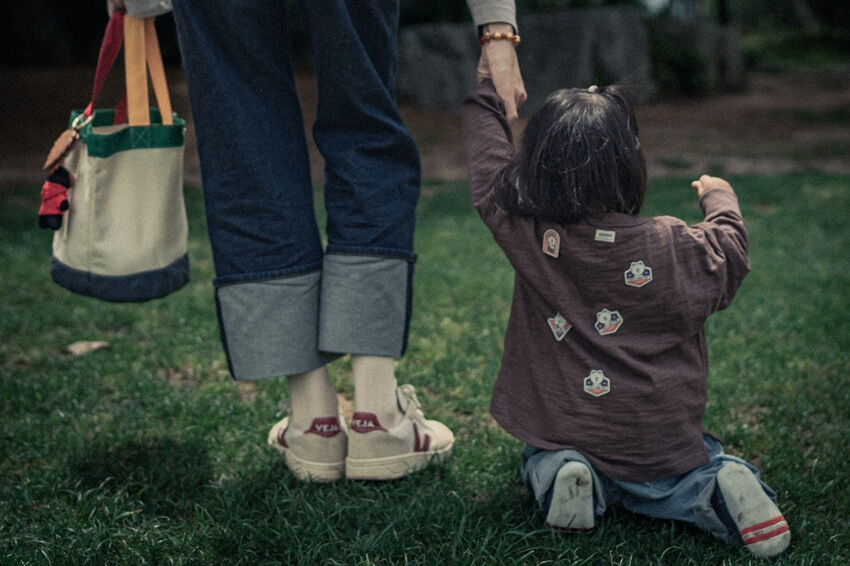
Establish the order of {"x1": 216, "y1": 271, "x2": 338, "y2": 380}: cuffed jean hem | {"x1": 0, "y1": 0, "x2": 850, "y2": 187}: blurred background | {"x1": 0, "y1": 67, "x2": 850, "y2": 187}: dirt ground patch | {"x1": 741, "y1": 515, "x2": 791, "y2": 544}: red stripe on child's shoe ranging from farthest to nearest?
{"x1": 0, "y1": 0, "x2": 850, "y2": 187}: blurred background < {"x1": 0, "y1": 67, "x2": 850, "y2": 187}: dirt ground patch < {"x1": 216, "y1": 271, "x2": 338, "y2": 380}: cuffed jean hem < {"x1": 741, "y1": 515, "x2": 791, "y2": 544}: red stripe on child's shoe

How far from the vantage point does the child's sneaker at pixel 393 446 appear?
1846 mm

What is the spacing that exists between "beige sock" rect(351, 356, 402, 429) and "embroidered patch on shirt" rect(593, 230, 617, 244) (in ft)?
1.77

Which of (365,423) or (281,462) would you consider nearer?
(365,423)

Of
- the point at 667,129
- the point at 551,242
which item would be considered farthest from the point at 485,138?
the point at 667,129

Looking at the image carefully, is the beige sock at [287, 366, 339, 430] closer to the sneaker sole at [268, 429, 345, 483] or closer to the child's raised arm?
the sneaker sole at [268, 429, 345, 483]

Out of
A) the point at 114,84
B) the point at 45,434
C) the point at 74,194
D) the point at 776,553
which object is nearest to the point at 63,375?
the point at 45,434

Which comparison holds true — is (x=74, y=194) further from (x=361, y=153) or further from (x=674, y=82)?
(x=674, y=82)

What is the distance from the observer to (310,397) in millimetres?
1853

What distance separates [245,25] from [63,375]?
1400mm

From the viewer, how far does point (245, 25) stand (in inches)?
64.1

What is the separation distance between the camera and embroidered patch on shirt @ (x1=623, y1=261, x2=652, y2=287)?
1.62m

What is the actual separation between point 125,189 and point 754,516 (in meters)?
1.52

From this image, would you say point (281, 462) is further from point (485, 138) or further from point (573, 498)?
point (485, 138)

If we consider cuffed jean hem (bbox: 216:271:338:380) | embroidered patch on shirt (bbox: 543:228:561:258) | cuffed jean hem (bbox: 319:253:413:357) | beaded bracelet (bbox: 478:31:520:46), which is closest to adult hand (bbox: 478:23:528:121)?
beaded bracelet (bbox: 478:31:520:46)
